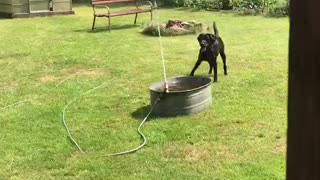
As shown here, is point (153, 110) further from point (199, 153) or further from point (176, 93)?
point (199, 153)

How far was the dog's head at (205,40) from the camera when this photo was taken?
6395 millimetres

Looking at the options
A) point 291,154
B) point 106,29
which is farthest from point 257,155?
point 106,29

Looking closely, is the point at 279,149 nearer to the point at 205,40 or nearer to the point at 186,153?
the point at 186,153

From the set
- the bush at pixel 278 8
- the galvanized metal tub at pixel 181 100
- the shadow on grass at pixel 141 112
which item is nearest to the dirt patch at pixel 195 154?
the galvanized metal tub at pixel 181 100

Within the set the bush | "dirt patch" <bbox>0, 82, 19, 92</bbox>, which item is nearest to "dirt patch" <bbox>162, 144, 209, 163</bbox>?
"dirt patch" <bbox>0, 82, 19, 92</bbox>

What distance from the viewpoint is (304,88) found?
0.81 meters

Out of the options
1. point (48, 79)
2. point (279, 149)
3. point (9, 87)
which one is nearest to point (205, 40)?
point (279, 149)

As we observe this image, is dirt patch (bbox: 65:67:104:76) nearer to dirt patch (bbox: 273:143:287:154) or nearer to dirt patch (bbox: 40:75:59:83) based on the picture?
dirt patch (bbox: 40:75:59:83)

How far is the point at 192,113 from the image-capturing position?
5391 millimetres

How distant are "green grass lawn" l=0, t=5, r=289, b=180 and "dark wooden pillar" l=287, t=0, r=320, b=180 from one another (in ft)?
Result: 10.1

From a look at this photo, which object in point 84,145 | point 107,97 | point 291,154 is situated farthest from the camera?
point 107,97

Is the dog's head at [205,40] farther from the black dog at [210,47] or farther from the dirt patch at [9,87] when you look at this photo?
the dirt patch at [9,87]

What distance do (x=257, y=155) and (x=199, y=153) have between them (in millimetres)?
483

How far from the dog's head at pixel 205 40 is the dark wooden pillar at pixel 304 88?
5.59 metres
